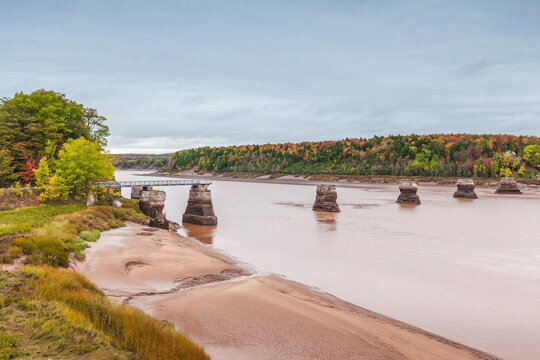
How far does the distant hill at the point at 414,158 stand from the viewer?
414 feet

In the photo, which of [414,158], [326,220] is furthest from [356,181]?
→ [326,220]

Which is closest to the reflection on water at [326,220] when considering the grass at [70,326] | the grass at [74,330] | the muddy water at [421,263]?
the muddy water at [421,263]

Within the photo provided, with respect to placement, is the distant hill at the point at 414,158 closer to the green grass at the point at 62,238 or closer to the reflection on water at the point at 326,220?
the reflection on water at the point at 326,220

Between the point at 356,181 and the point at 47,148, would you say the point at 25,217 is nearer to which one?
the point at 47,148

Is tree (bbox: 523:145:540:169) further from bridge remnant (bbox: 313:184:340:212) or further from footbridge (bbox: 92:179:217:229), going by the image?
footbridge (bbox: 92:179:217:229)

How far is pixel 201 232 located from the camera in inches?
1439

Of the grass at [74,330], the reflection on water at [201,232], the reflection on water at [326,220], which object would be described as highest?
the grass at [74,330]

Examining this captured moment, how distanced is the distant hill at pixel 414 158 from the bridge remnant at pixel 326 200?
9149 centimetres

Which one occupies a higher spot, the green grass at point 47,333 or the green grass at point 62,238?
the green grass at point 47,333

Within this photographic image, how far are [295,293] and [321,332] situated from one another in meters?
4.90

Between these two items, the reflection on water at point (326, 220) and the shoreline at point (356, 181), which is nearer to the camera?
the reflection on water at point (326, 220)

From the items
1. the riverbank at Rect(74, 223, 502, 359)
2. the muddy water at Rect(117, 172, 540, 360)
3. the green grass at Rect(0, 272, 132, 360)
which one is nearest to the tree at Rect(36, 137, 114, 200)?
the muddy water at Rect(117, 172, 540, 360)

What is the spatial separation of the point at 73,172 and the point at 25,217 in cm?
1319

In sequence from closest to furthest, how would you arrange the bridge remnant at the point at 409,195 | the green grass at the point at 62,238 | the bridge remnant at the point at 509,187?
the green grass at the point at 62,238 → the bridge remnant at the point at 409,195 → the bridge remnant at the point at 509,187
